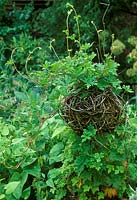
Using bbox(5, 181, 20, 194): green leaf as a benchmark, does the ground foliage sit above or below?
above

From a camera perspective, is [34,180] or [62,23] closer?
[34,180]

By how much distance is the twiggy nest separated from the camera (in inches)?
121

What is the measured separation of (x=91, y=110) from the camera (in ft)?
10.1

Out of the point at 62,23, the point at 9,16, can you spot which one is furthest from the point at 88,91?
the point at 9,16

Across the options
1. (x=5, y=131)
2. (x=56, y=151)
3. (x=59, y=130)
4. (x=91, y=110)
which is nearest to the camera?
(x=91, y=110)

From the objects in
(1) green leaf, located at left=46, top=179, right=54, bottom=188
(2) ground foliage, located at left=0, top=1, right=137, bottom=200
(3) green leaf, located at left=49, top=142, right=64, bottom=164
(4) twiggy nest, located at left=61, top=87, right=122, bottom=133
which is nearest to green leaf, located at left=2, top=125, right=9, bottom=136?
(2) ground foliage, located at left=0, top=1, right=137, bottom=200

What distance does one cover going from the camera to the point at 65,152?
3248 mm

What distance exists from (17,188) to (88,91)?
2.51 ft

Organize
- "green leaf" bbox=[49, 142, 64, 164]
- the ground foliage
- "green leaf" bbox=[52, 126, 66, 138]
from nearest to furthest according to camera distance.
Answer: the ground foliage, "green leaf" bbox=[52, 126, 66, 138], "green leaf" bbox=[49, 142, 64, 164]

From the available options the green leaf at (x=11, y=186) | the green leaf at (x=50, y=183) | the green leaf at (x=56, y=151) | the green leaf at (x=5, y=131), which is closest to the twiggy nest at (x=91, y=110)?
the green leaf at (x=56, y=151)

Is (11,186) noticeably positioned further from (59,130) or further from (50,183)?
(59,130)

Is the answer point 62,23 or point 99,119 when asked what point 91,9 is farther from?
point 99,119

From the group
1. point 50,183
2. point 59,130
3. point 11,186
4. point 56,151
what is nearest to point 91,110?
point 59,130

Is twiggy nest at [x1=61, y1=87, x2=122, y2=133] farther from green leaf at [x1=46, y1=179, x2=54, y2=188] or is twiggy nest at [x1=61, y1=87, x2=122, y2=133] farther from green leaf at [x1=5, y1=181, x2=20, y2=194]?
green leaf at [x1=5, y1=181, x2=20, y2=194]
